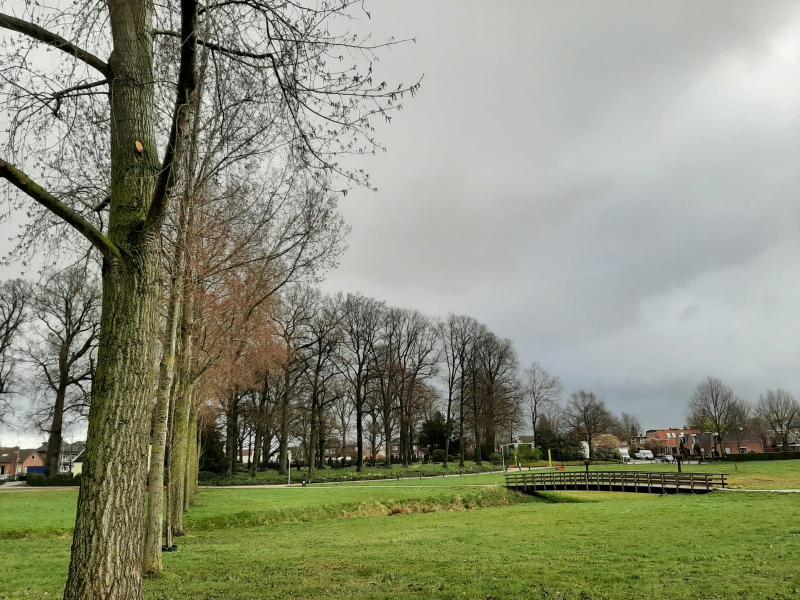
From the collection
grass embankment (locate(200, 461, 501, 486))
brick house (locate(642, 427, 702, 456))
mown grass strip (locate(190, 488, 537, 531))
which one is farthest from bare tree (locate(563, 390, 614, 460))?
mown grass strip (locate(190, 488, 537, 531))

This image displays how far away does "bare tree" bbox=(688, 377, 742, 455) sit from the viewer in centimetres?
7550

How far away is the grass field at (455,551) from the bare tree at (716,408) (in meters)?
58.2

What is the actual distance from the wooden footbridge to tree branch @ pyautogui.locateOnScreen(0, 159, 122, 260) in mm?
33174

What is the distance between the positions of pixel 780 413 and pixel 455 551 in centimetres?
8793

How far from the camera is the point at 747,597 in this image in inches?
289

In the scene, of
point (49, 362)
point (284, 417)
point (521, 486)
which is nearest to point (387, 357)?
point (284, 417)

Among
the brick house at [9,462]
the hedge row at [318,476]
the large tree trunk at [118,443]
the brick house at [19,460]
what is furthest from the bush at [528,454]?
the brick house at [9,462]

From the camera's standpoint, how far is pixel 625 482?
109ft

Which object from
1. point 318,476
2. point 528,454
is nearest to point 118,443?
point 318,476

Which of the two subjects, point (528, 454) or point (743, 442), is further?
point (743, 442)

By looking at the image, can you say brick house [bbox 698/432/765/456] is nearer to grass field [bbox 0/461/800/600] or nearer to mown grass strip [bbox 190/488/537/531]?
mown grass strip [bbox 190/488/537/531]

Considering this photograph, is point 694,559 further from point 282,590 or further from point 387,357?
point 387,357

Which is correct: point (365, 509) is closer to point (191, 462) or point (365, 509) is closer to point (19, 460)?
point (191, 462)

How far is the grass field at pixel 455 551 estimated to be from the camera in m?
8.07
